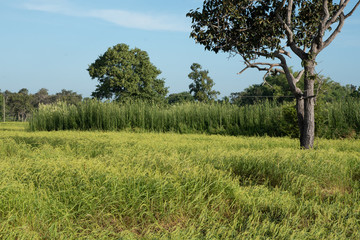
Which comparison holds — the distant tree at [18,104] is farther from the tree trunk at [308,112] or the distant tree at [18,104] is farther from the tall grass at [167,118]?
the tree trunk at [308,112]

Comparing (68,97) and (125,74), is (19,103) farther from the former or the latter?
(125,74)

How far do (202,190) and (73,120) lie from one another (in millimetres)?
12394

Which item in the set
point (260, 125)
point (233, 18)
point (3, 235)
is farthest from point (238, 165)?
point (260, 125)

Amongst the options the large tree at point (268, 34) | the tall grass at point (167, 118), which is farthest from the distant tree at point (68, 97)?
the large tree at point (268, 34)

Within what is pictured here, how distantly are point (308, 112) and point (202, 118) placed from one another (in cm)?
604

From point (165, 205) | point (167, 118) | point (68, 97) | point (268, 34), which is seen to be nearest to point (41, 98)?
point (68, 97)

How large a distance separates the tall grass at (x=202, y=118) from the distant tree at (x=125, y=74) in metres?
16.2

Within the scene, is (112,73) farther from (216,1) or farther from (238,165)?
(238,165)

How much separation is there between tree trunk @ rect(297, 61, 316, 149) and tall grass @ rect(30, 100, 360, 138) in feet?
10.4

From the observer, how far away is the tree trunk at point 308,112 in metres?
8.33

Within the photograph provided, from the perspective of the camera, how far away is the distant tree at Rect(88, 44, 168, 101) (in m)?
32.5

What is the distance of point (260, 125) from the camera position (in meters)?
13.2

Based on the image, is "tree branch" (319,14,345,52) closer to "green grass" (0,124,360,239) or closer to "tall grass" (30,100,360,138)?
"tall grass" (30,100,360,138)

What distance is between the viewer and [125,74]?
3253cm
